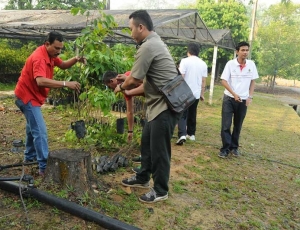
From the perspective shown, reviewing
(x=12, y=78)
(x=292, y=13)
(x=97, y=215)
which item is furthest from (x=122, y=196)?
(x=292, y=13)

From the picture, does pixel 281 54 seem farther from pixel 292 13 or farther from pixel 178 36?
pixel 178 36

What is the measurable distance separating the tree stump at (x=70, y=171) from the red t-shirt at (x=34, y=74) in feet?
2.24

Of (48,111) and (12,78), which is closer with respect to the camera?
(48,111)

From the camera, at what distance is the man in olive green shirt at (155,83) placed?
285cm

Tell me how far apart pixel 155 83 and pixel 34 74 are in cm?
131

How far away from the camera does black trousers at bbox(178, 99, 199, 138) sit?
558 cm

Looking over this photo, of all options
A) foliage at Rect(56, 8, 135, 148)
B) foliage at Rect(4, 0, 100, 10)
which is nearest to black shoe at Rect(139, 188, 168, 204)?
foliage at Rect(56, 8, 135, 148)

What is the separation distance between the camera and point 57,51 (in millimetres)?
3477

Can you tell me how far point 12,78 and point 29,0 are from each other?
1080cm

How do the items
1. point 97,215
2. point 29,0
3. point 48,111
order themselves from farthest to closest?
1. point 29,0
2. point 48,111
3. point 97,215

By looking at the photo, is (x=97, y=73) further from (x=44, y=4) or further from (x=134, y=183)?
(x=44, y=4)

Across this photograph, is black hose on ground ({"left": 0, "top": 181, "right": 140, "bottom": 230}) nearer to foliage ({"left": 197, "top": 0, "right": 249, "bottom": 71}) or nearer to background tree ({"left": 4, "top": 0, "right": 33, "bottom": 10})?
foliage ({"left": 197, "top": 0, "right": 249, "bottom": 71})

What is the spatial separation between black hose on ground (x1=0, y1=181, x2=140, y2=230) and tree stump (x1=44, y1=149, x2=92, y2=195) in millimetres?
237

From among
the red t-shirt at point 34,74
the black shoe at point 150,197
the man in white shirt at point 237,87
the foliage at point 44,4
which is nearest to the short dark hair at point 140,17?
the red t-shirt at point 34,74
